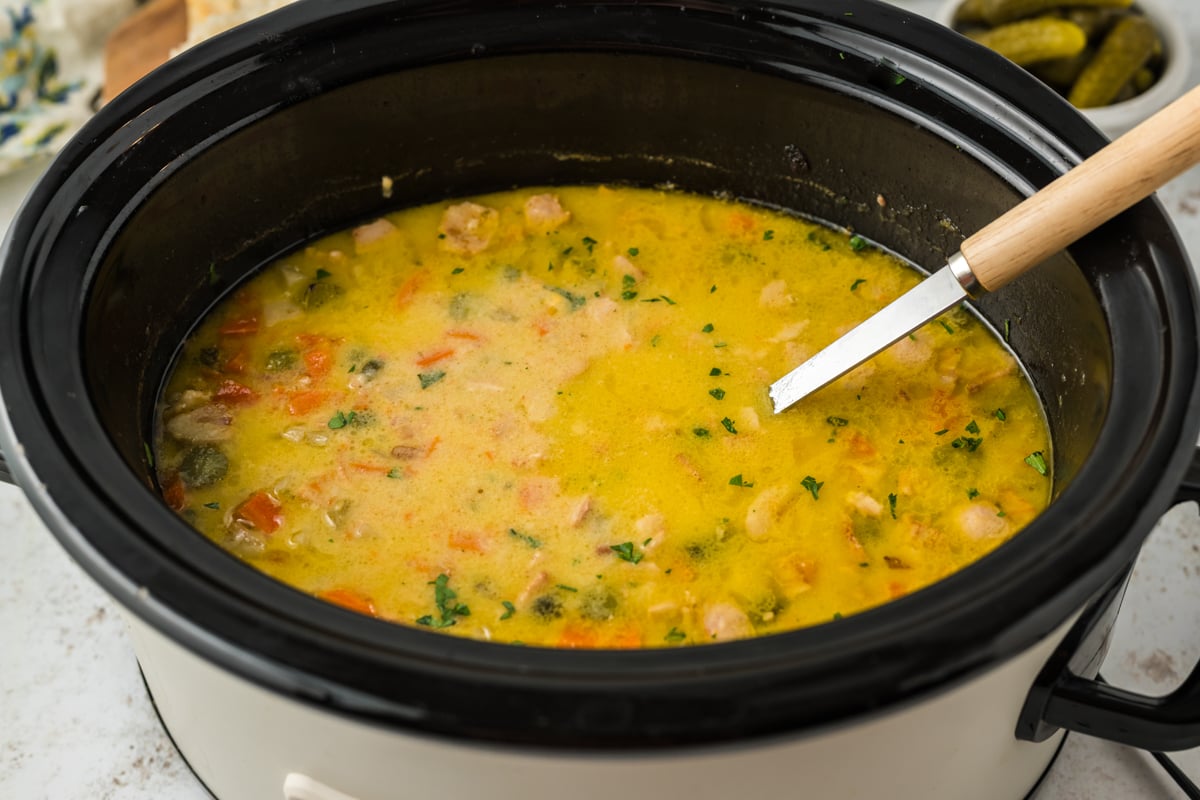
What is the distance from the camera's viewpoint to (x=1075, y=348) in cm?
222

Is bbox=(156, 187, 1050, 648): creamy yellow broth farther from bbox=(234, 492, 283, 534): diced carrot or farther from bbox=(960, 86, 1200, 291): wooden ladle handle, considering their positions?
bbox=(960, 86, 1200, 291): wooden ladle handle

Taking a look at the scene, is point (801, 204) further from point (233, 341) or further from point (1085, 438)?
point (233, 341)

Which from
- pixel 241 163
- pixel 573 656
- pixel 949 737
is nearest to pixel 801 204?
pixel 241 163

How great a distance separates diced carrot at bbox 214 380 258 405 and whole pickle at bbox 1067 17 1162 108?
219 centimetres

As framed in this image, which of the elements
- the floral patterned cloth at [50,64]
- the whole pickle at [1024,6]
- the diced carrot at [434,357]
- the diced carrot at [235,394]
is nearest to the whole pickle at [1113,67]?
the whole pickle at [1024,6]

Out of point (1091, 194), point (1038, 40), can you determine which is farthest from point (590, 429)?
point (1038, 40)

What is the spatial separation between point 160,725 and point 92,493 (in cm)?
92

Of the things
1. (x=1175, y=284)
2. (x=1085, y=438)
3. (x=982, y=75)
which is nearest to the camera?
(x=1175, y=284)

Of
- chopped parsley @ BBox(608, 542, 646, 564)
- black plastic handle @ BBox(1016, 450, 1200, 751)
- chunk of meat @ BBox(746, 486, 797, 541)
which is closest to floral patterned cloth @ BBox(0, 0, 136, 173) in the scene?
chopped parsley @ BBox(608, 542, 646, 564)

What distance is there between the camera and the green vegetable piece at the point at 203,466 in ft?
7.55

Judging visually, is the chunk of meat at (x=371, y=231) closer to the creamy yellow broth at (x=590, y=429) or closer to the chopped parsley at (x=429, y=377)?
the creamy yellow broth at (x=590, y=429)

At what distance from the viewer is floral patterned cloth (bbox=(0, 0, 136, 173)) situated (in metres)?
3.53

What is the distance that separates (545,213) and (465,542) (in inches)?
34.2

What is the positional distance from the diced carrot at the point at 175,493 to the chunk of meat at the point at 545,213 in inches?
36.0
